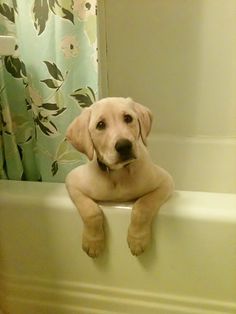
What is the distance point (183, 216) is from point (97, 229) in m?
0.19

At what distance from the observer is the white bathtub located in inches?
35.6

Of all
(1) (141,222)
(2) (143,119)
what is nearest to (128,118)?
(2) (143,119)

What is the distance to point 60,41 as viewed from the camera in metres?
1.03

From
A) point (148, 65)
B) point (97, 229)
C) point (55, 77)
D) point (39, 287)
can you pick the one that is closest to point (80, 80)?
point (55, 77)

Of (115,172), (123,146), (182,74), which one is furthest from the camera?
(182,74)

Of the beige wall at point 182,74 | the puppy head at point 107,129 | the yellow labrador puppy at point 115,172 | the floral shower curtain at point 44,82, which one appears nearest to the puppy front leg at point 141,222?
the yellow labrador puppy at point 115,172

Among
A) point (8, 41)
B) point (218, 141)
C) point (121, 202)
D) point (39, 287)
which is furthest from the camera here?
→ point (218, 141)

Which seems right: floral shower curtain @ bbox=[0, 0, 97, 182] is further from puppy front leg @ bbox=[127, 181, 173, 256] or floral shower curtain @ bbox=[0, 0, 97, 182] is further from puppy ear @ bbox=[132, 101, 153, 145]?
puppy front leg @ bbox=[127, 181, 173, 256]

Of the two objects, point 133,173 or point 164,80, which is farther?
point 164,80

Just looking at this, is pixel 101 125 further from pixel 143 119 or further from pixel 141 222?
pixel 141 222

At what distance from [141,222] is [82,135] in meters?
0.23

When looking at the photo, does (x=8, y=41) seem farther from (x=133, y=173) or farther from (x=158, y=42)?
(x=158, y=42)

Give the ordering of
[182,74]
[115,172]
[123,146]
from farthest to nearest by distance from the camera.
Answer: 1. [182,74]
2. [115,172]
3. [123,146]

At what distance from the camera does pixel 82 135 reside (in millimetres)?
925
